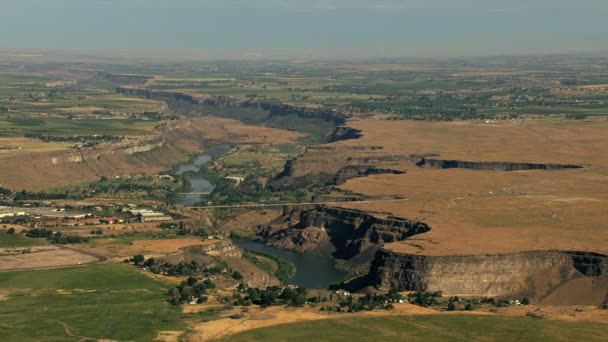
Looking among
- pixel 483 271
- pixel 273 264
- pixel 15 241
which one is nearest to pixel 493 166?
pixel 273 264

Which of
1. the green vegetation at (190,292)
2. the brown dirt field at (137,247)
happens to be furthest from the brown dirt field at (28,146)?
the green vegetation at (190,292)

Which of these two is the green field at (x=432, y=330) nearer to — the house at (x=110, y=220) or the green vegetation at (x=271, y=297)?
the green vegetation at (x=271, y=297)

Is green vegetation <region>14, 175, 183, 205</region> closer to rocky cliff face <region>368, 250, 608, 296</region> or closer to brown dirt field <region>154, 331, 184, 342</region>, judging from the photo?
rocky cliff face <region>368, 250, 608, 296</region>

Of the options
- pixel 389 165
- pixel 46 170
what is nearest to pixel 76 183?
pixel 46 170

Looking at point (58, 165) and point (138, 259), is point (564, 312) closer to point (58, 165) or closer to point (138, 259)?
point (138, 259)

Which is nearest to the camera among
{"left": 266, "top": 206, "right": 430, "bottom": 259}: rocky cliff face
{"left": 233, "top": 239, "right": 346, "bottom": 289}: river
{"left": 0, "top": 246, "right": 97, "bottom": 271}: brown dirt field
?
{"left": 0, "top": 246, "right": 97, "bottom": 271}: brown dirt field

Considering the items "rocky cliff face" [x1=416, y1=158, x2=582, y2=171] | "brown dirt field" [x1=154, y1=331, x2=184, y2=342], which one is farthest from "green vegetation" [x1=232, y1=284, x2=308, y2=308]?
"rocky cliff face" [x1=416, y1=158, x2=582, y2=171]
